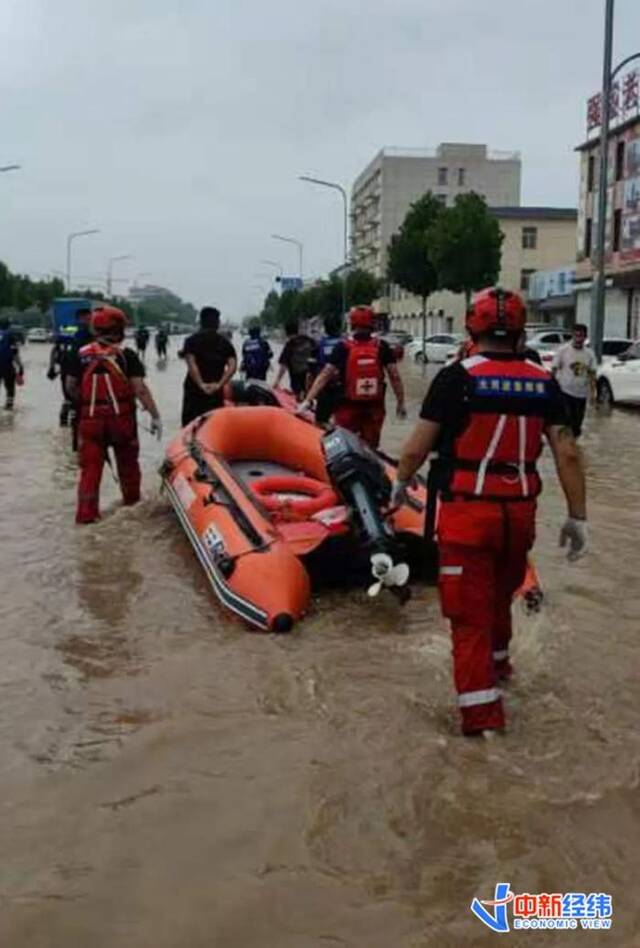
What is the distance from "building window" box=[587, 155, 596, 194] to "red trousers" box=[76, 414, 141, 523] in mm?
38647

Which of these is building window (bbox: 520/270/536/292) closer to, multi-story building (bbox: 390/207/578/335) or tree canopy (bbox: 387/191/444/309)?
multi-story building (bbox: 390/207/578/335)

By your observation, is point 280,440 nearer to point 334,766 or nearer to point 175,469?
point 175,469

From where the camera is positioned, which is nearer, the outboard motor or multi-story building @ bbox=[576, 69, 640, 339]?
the outboard motor

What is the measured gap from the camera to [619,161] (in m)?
38.7

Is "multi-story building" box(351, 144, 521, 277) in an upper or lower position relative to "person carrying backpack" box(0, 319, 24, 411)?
upper

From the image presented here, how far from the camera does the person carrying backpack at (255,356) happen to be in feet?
55.3

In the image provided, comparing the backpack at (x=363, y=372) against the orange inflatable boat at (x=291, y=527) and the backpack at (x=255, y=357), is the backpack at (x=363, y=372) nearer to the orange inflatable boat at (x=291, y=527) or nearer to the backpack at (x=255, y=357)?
the orange inflatable boat at (x=291, y=527)

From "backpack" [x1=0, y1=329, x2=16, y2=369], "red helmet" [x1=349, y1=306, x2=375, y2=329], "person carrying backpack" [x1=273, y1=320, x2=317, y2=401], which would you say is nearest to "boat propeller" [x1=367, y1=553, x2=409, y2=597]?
"red helmet" [x1=349, y1=306, x2=375, y2=329]

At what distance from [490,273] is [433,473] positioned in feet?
127

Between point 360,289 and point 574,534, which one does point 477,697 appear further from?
point 360,289

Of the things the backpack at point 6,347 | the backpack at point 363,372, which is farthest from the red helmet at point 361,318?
the backpack at point 6,347

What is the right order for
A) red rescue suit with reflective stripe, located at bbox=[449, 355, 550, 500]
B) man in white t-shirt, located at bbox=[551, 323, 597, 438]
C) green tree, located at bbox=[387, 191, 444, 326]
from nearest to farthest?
red rescue suit with reflective stripe, located at bbox=[449, 355, 550, 500], man in white t-shirt, located at bbox=[551, 323, 597, 438], green tree, located at bbox=[387, 191, 444, 326]

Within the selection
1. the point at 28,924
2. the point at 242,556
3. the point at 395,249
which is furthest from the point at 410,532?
the point at 395,249
